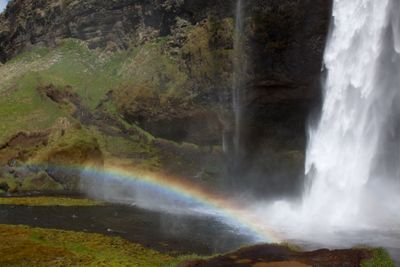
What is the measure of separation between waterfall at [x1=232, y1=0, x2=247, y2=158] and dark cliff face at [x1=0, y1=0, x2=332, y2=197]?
2.66 feet

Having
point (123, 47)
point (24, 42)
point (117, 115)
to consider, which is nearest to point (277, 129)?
point (117, 115)

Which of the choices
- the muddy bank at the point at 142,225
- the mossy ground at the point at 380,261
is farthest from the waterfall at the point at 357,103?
the mossy ground at the point at 380,261

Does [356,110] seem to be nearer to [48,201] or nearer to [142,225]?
[142,225]

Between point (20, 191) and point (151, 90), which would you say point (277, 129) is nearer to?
point (151, 90)

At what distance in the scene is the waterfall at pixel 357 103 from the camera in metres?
47.6

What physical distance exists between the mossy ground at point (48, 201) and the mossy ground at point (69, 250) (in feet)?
41.3

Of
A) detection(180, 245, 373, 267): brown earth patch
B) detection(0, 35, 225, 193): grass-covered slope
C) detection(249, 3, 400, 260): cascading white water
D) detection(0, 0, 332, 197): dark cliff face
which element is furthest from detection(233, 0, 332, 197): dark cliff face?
detection(180, 245, 373, 267): brown earth patch

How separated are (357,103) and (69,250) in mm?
32428

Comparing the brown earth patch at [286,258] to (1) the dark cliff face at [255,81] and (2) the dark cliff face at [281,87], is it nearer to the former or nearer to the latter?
(2) the dark cliff face at [281,87]

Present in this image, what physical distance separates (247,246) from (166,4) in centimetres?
5646

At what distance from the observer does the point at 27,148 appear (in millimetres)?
61500

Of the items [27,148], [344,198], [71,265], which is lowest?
[71,265]

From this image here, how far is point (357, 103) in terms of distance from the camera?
48250 millimetres

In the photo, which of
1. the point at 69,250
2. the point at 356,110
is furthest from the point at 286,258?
the point at 356,110
